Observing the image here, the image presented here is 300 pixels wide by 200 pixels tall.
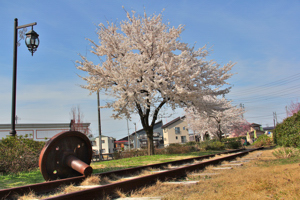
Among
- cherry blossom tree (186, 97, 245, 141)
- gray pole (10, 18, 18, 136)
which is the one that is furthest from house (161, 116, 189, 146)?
gray pole (10, 18, 18, 136)

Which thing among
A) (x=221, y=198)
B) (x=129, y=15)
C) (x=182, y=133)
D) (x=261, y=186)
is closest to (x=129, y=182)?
(x=221, y=198)

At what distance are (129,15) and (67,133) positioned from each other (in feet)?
46.3

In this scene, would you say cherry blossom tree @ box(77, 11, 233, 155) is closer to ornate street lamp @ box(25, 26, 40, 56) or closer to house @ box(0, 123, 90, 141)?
ornate street lamp @ box(25, 26, 40, 56)

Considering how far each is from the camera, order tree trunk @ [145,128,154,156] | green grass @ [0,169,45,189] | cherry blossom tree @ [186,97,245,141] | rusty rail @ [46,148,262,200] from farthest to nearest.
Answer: cherry blossom tree @ [186,97,245,141], tree trunk @ [145,128,154,156], green grass @ [0,169,45,189], rusty rail @ [46,148,262,200]

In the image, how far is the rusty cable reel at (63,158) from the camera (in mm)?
5625

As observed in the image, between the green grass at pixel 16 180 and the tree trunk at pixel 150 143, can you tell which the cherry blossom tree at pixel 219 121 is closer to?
the tree trunk at pixel 150 143

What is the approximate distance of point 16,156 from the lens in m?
7.92

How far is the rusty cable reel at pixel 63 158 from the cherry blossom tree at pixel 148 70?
7.52 meters

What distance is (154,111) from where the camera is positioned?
16.8m

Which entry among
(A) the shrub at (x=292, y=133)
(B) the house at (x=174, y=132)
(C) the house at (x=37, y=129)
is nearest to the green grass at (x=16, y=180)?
(A) the shrub at (x=292, y=133)

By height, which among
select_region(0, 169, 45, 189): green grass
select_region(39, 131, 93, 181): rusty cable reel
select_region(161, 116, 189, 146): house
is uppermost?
select_region(161, 116, 189, 146): house

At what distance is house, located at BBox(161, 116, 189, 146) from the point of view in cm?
7119

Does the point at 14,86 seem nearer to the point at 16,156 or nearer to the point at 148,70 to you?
the point at 16,156

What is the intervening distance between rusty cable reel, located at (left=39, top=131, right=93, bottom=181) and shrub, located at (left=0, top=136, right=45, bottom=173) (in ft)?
8.89
